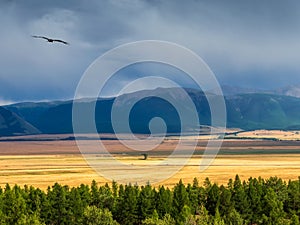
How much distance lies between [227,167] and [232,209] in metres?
104

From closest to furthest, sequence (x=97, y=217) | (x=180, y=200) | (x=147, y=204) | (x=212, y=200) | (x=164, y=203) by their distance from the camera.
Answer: (x=97, y=217) → (x=164, y=203) → (x=180, y=200) → (x=147, y=204) → (x=212, y=200)

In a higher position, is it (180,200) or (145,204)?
(180,200)

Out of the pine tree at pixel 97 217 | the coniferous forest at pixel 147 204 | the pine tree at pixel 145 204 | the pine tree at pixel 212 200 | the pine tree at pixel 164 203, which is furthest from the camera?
the pine tree at pixel 212 200

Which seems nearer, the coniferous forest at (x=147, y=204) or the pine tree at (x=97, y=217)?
the pine tree at (x=97, y=217)

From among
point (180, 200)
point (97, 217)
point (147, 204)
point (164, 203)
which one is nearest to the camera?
point (97, 217)

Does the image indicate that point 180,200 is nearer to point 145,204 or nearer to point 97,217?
point 145,204

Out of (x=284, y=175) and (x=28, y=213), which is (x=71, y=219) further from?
(x=284, y=175)

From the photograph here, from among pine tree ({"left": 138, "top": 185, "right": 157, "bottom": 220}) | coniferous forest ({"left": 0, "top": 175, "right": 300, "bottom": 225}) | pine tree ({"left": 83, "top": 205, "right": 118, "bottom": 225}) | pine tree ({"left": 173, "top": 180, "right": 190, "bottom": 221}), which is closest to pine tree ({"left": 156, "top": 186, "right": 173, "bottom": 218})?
coniferous forest ({"left": 0, "top": 175, "right": 300, "bottom": 225})

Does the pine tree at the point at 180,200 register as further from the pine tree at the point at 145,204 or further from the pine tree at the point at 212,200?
the pine tree at the point at 212,200

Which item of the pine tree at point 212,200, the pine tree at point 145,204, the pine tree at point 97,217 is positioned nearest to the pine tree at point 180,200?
the pine tree at point 145,204

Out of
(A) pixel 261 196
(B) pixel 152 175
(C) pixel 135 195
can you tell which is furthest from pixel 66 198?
(B) pixel 152 175

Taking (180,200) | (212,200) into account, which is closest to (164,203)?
(180,200)

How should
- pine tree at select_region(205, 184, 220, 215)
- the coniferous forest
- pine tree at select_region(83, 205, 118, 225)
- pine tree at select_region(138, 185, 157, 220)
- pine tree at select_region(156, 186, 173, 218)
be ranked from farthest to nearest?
pine tree at select_region(205, 184, 220, 215)
pine tree at select_region(138, 185, 157, 220)
pine tree at select_region(156, 186, 173, 218)
the coniferous forest
pine tree at select_region(83, 205, 118, 225)

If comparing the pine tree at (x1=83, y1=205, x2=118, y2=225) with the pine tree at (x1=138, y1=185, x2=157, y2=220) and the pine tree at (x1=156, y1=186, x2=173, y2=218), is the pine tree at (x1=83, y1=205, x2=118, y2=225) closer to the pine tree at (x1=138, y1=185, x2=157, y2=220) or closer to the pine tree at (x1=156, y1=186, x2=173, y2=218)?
the pine tree at (x1=138, y1=185, x2=157, y2=220)
